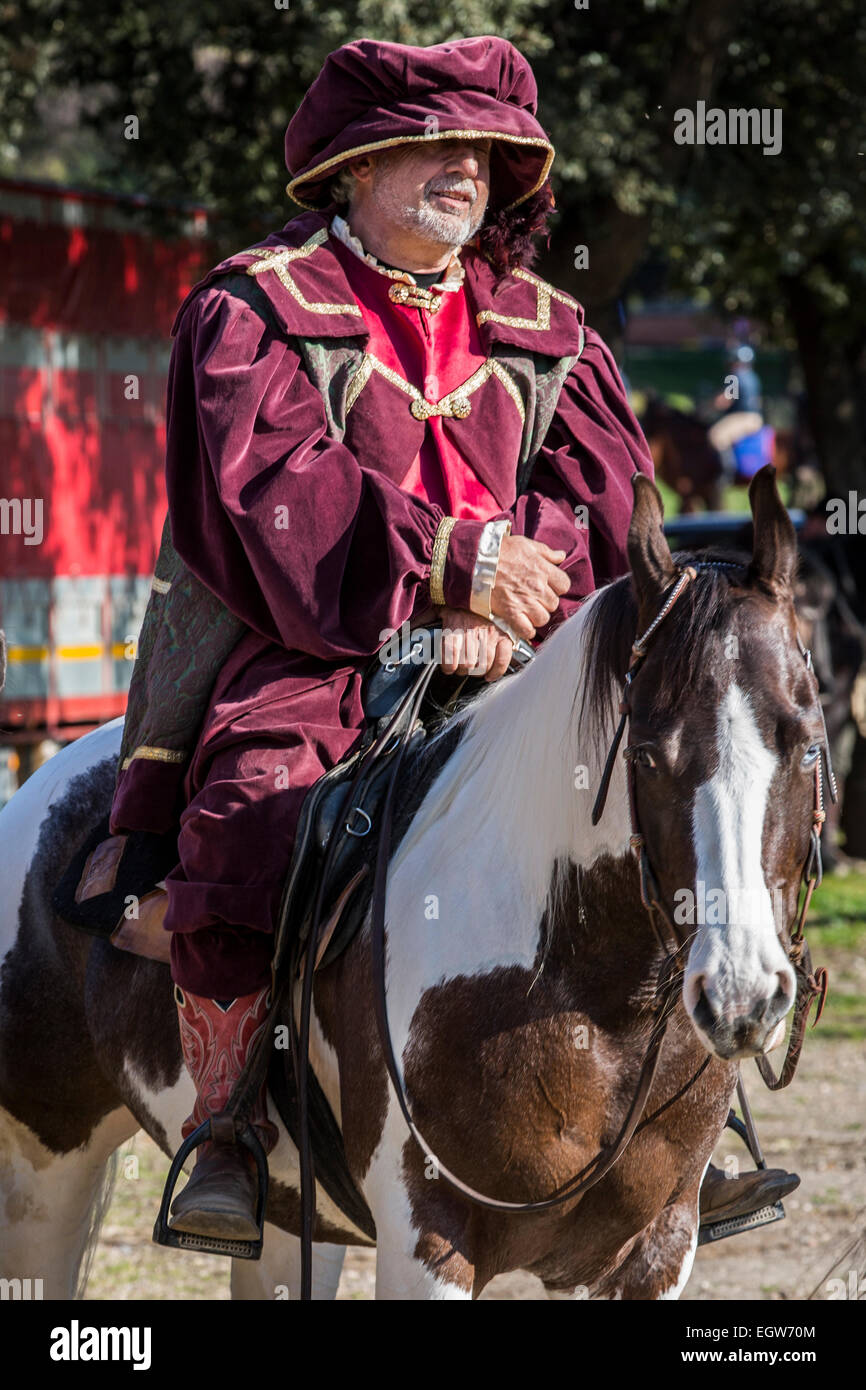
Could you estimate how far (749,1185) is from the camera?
2984 millimetres

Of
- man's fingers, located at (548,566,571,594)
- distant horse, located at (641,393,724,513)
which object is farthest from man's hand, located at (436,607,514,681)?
distant horse, located at (641,393,724,513)

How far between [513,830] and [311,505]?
2.13 ft

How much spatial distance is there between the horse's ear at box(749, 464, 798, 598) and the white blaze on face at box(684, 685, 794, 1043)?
8.5 inches

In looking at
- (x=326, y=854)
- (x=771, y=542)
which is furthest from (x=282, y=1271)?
(x=771, y=542)

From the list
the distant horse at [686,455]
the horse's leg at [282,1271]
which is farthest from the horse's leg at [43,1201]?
the distant horse at [686,455]

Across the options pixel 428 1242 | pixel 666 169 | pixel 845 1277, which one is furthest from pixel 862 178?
pixel 428 1242

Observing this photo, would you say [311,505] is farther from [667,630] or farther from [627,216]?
[627,216]

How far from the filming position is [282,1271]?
348 cm

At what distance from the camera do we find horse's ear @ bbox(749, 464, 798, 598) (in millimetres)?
2291

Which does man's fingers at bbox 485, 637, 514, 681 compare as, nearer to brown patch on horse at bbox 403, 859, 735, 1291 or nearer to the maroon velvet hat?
brown patch on horse at bbox 403, 859, 735, 1291

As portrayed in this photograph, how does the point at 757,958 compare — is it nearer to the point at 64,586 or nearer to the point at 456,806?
the point at 456,806

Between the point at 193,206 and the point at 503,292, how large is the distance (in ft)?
23.1

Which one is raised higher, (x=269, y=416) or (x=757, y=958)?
(x=269, y=416)

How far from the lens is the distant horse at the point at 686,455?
19.8 meters
